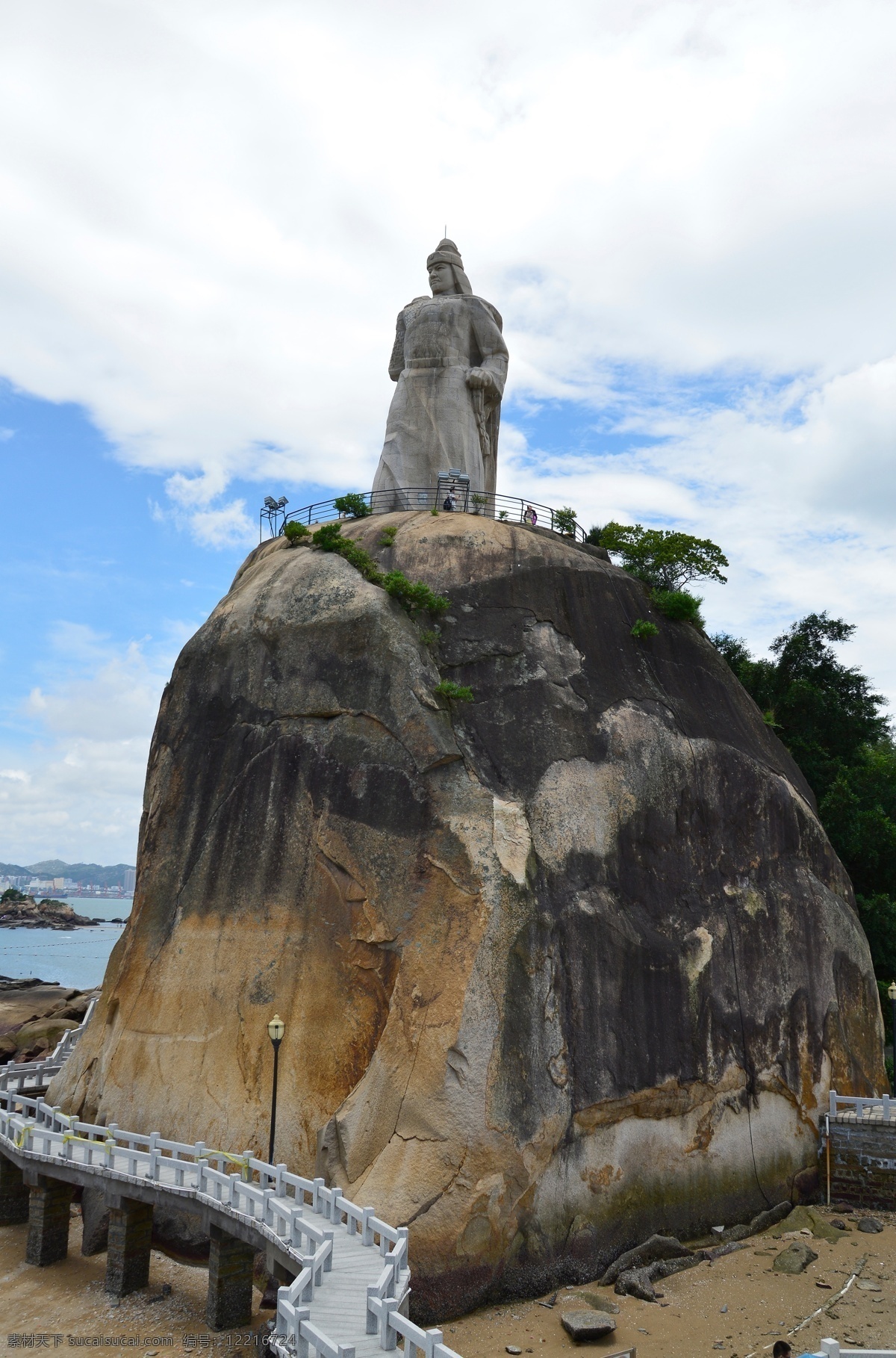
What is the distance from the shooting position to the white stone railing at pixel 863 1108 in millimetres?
21516

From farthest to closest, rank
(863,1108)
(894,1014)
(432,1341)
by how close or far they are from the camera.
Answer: (894,1014) → (863,1108) → (432,1341)

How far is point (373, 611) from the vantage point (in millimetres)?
21344

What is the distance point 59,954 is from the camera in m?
125

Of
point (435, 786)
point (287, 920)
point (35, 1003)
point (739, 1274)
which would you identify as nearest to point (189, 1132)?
point (287, 920)

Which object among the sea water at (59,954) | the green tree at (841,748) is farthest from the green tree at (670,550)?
the sea water at (59,954)

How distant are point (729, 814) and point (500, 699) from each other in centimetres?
621

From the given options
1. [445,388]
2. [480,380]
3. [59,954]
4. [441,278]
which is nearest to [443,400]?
[445,388]

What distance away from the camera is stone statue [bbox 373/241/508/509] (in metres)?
27.6

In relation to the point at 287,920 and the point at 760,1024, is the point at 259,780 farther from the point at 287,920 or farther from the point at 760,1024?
the point at 760,1024

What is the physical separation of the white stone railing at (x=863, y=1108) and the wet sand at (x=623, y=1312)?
10.6 feet

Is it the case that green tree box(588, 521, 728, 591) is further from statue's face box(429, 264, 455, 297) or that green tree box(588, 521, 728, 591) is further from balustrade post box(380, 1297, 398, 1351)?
balustrade post box(380, 1297, 398, 1351)

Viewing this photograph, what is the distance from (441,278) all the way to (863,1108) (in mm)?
24166

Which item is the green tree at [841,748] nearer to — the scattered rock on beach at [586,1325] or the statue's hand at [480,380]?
the statue's hand at [480,380]

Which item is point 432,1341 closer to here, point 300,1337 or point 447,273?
point 300,1337
